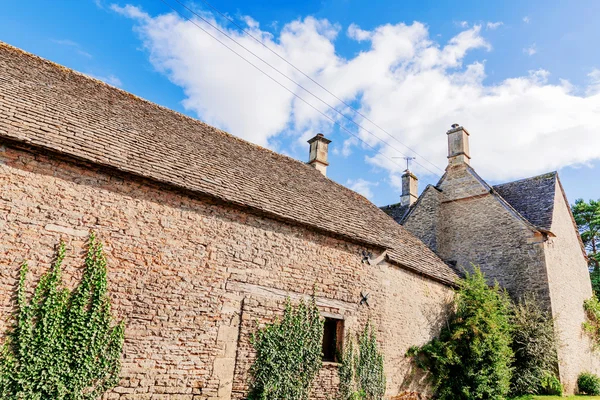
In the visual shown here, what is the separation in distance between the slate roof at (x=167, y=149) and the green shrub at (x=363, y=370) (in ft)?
8.51

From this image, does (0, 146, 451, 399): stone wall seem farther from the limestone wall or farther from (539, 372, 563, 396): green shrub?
the limestone wall

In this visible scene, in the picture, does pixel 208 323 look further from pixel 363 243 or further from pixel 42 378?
pixel 363 243

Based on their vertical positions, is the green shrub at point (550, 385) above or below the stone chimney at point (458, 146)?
below

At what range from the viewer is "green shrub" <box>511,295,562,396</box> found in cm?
1377

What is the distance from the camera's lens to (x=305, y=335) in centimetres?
1012

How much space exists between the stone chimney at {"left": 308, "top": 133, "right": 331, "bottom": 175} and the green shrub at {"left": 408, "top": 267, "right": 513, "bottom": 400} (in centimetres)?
768

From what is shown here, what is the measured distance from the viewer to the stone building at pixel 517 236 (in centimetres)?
1552

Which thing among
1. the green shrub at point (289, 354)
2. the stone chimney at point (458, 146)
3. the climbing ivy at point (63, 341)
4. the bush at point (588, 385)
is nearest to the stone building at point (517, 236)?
the stone chimney at point (458, 146)

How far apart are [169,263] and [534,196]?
629 inches

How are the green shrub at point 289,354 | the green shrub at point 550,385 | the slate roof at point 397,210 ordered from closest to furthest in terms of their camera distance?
the green shrub at point 289,354, the green shrub at point 550,385, the slate roof at point 397,210

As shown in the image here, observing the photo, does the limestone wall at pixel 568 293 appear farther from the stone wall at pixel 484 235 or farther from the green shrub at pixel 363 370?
the green shrub at pixel 363 370

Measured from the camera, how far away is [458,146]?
19.4m

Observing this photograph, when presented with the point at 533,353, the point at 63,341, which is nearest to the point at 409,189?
the point at 533,353

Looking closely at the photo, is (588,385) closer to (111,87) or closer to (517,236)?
(517,236)
